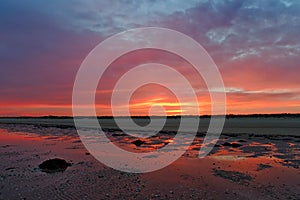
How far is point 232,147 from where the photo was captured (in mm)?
26172

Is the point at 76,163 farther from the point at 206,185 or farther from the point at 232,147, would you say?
the point at 232,147

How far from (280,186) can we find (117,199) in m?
7.53

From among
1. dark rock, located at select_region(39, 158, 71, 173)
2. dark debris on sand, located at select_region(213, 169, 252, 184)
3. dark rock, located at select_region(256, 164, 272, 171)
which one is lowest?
dark debris on sand, located at select_region(213, 169, 252, 184)

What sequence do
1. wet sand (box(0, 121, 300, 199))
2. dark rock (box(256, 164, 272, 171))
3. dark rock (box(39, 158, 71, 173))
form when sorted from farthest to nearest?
dark rock (box(256, 164, 272, 171))
dark rock (box(39, 158, 71, 173))
wet sand (box(0, 121, 300, 199))

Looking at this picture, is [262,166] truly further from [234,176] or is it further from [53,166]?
[53,166]

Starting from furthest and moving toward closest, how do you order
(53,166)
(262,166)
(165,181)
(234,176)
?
(262,166) → (53,166) → (234,176) → (165,181)

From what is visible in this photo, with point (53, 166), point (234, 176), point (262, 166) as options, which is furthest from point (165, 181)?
point (262, 166)

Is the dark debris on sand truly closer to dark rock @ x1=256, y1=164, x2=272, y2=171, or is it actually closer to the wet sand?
the wet sand

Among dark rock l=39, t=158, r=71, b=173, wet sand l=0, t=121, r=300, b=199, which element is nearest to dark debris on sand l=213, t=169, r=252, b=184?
wet sand l=0, t=121, r=300, b=199

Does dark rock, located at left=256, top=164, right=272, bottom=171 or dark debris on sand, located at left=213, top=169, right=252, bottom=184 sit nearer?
dark debris on sand, located at left=213, top=169, right=252, bottom=184

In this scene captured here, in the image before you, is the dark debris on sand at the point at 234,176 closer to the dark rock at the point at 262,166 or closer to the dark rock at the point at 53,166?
the dark rock at the point at 262,166

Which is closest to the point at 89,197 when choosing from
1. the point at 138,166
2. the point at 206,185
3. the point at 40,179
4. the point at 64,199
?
the point at 64,199

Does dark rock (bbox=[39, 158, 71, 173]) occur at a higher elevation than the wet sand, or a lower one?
higher

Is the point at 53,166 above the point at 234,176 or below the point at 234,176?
above
